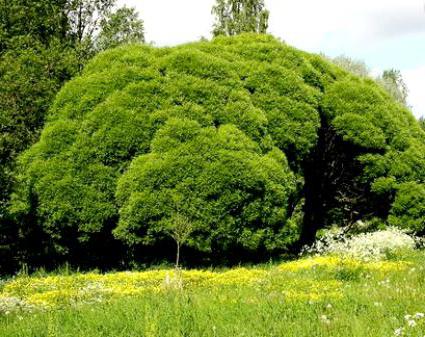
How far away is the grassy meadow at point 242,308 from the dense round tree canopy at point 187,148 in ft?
11.0

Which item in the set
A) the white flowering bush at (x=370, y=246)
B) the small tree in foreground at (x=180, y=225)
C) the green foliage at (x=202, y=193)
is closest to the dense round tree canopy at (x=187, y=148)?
the green foliage at (x=202, y=193)

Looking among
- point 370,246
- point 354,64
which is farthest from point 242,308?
point 354,64

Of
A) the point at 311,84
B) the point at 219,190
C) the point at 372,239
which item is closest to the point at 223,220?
the point at 219,190

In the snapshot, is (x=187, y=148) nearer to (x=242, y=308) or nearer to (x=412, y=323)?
(x=242, y=308)

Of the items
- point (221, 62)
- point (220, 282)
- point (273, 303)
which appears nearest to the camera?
point (273, 303)

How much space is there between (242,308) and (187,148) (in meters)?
7.32

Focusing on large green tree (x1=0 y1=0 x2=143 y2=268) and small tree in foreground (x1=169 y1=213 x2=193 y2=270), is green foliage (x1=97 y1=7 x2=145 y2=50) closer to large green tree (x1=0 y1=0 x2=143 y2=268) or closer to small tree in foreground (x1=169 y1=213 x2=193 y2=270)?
large green tree (x1=0 y1=0 x2=143 y2=268)

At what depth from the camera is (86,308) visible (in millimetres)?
7816

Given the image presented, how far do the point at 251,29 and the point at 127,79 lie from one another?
23.6 m

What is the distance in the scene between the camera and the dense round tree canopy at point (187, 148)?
1384 cm

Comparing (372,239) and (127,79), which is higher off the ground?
(127,79)

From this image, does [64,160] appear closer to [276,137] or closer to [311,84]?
[276,137]

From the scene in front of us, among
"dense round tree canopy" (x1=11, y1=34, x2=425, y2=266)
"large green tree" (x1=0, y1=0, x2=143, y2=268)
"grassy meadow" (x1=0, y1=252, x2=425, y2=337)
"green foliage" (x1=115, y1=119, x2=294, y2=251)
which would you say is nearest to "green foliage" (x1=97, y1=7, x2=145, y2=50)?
"large green tree" (x1=0, y1=0, x2=143, y2=268)

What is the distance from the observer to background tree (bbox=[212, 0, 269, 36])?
1474 inches
